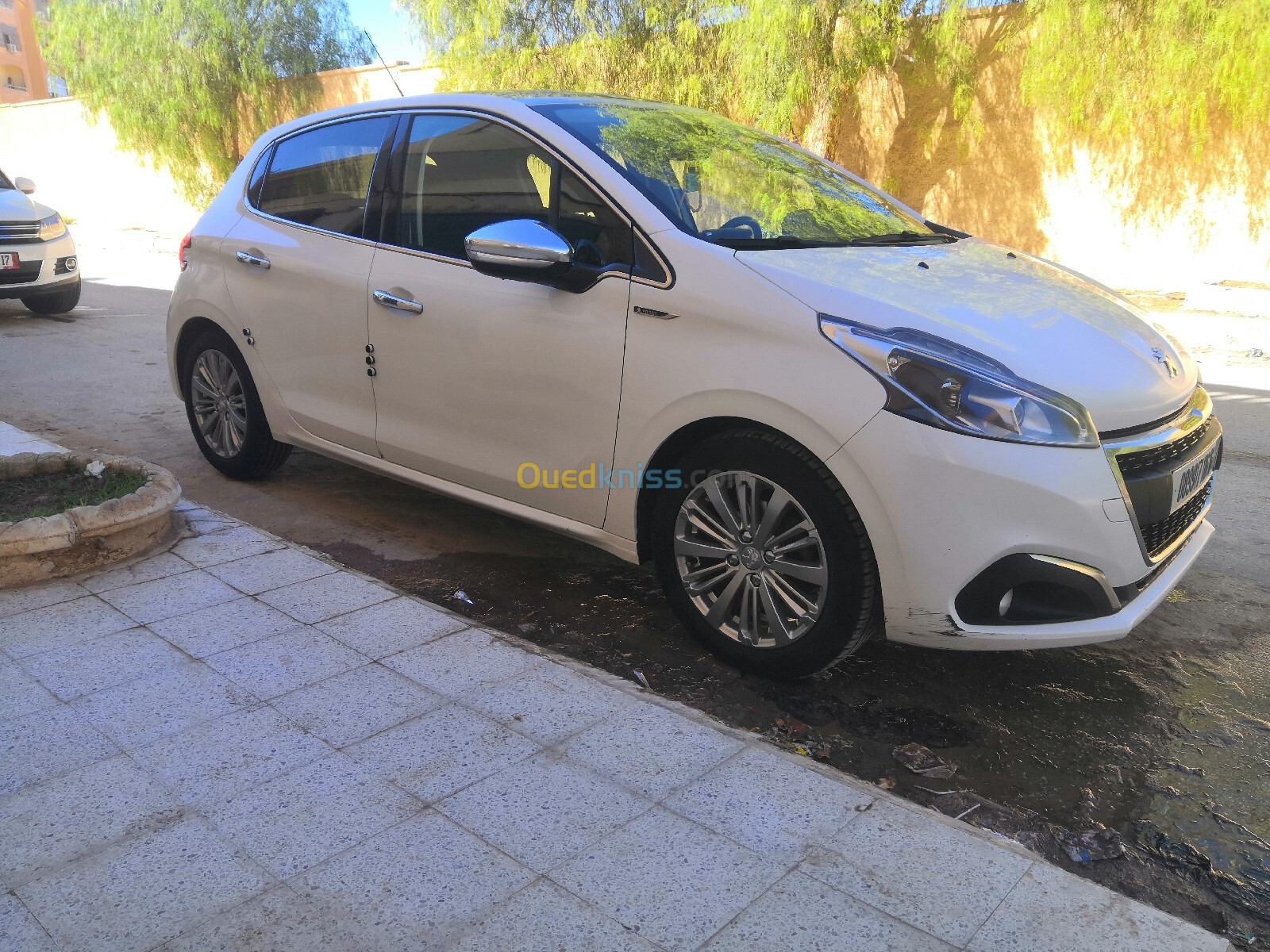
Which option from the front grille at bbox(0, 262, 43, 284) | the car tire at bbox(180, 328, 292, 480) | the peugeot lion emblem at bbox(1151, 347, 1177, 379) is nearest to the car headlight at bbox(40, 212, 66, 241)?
the front grille at bbox(0, 262, 43, 284)

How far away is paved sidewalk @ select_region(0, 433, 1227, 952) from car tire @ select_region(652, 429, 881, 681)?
A: 14.3 inches

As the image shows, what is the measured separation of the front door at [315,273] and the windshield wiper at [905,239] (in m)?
1.88

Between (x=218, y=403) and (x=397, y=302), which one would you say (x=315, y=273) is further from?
(x=218, y=403)

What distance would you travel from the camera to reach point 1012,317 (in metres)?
2.93

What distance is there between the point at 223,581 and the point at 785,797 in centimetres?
230

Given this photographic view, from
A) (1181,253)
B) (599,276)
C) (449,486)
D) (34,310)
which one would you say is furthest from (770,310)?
(1181,253)

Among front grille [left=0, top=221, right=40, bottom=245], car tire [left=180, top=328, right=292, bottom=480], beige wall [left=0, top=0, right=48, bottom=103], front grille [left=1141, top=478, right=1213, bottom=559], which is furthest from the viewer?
beige wall [left=0, top=0, right=48, bottom=103]

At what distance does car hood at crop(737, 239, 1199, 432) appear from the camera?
2721 mm

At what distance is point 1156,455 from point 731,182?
5.57ft

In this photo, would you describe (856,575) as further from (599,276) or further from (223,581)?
(223,581)

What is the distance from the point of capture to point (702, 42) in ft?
51.9

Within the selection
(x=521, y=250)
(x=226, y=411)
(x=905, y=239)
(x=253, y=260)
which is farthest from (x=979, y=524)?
(x=226, y=411)

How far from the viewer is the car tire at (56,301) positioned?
1084cm

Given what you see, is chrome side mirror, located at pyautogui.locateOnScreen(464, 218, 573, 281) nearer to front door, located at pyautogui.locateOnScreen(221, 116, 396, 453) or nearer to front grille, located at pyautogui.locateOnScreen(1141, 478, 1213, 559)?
front door, located at pyautogui.locateOnScreen(221, 116, 396, 453)
